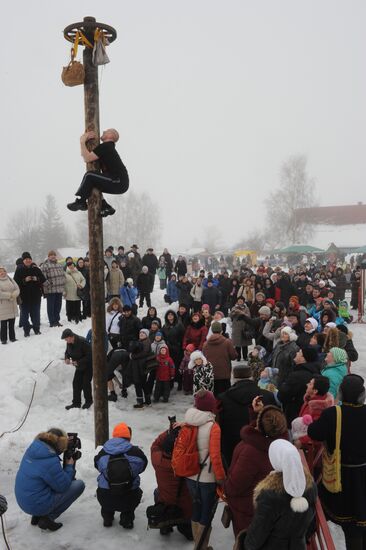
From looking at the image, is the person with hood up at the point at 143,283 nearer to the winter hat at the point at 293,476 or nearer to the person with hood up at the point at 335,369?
the person with hood up at the point at 335,369

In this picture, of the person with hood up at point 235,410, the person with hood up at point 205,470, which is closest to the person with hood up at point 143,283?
the person with hood up at point 235,410

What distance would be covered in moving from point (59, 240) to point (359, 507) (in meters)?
70.8

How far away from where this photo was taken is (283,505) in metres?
3.11

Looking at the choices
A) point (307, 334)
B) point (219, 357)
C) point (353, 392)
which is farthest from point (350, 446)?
point (307, 334)

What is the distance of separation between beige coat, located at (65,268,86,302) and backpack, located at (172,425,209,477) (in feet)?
28.2

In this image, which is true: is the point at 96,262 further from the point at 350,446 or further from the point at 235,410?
the point at 350,446

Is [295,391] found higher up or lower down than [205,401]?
lower down

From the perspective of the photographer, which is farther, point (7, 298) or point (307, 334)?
point (7, 298)

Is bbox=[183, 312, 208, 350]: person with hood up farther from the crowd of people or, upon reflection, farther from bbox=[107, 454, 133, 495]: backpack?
bbox=[107, 454, 133, 495]: backpack

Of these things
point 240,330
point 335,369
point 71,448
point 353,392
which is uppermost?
point 353,392

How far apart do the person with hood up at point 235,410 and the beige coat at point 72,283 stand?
8045 mm

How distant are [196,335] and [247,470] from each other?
618cm

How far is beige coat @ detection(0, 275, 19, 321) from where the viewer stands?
34.0ft

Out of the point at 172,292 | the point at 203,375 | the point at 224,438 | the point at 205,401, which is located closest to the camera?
the point at 205,401
